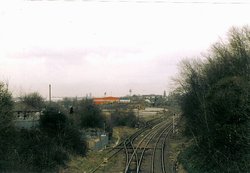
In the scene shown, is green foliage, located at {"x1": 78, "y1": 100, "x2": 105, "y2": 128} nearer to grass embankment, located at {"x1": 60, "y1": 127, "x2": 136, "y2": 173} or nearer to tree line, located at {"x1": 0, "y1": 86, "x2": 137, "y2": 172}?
tree line, located at {"x1": 0, "y1": 86, "x2": 137, "y2": 172}

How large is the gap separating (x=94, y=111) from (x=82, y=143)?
→ 2308 cm

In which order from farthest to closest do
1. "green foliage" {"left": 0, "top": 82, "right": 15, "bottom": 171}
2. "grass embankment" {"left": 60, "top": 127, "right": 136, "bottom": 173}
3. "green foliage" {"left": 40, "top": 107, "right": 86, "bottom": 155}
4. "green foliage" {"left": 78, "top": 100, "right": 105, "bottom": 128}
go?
"green foliage" {"left": 78, "top": 100, "right": 105, "bottom": 128}, "green foliage" {"left": 40, "top": 107, "right": 86, "bottom": 155}, "grass embankment" {"left": 60, "top": 127, "right": 136, "bottom": 173}, "green foliage" {"left": 0, "top": 82, "right": 15, "bottom": 171}

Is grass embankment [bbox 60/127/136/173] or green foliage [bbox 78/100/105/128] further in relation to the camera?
green foliage [bbox 78/100/105/128]

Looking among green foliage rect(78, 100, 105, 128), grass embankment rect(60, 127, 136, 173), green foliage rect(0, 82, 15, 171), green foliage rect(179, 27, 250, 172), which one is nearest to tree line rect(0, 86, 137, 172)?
green foliage rect(0, 82, 15, 171)

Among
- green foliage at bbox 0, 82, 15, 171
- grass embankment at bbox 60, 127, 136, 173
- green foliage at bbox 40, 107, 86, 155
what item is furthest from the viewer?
green foliage at bbox 40, 107, 86, 155

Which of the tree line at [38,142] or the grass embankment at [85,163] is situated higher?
the tree line at [38,142]

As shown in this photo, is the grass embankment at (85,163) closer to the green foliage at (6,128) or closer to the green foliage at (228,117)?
the green foliage at (6,128)

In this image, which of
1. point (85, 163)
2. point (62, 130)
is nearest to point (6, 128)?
point (85, 163)

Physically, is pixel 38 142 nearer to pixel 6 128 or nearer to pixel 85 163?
pixel 85 163

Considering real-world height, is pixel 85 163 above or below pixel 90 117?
below

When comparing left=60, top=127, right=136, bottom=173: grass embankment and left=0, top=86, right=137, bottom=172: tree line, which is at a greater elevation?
left=0, top=86, right=137, bottom=172: tree line

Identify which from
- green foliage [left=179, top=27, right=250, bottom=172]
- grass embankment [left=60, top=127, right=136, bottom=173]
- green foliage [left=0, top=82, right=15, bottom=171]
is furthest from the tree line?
green foliage [left=179, top=27, right=250, bottom=172]

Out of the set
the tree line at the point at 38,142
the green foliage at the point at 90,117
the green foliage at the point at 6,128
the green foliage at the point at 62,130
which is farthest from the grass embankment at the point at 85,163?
the green foliage at the point at 90,117

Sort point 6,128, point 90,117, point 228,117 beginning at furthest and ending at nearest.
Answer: point 90,117
point 228,117
point 6,128
